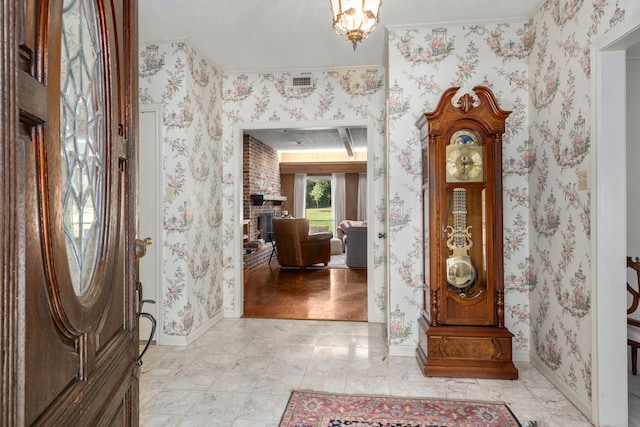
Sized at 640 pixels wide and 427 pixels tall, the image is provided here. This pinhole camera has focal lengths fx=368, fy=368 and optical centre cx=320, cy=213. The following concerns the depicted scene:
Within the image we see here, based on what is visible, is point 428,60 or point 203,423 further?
point 428,60

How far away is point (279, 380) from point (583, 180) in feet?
7.18

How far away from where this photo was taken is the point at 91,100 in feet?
2.47

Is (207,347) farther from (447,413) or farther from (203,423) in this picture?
(447,413)

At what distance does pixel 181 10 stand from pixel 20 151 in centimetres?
264

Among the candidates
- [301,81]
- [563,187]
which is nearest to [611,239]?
[563,187]

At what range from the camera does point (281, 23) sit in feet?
9.39

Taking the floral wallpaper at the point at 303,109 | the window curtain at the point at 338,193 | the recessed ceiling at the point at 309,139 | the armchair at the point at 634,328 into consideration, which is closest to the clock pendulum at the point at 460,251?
the armchair at the point at 634,328

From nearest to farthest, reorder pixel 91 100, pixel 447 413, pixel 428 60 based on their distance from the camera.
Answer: pixel 91 100, pixel 447 413, pixel 428 60

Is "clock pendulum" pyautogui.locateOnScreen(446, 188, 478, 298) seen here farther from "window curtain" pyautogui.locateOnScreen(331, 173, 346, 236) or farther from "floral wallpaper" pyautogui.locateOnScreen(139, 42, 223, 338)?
"window curtain" pyautogui.locateOnScreen(331, 173, 346, 236)

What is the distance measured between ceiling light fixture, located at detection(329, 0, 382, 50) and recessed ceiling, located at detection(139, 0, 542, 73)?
96 cm

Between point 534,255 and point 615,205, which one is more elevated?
point 615,205

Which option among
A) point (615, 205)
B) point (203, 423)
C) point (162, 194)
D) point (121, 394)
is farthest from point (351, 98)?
point (121, 394)

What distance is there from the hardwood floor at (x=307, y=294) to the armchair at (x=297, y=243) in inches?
7.3

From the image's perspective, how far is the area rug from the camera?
193 cm
